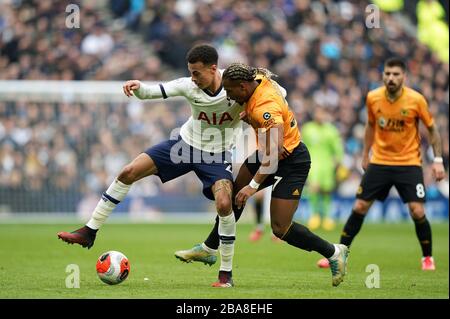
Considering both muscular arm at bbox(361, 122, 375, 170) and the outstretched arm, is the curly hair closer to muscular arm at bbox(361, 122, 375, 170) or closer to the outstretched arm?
the outstretched arm

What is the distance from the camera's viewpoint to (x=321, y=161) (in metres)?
18.9

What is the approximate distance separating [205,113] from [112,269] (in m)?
1.81

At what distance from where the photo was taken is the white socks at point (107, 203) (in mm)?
9344

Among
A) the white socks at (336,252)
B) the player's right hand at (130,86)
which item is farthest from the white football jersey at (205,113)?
the white socks at (336,252)

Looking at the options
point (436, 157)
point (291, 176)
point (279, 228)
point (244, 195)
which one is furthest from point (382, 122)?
point (244, 195)

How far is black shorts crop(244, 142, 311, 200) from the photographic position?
8.99 meters

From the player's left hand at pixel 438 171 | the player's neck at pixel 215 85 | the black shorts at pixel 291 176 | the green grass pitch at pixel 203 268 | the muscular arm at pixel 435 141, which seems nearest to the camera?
the green grass pitch at pixel 203 268

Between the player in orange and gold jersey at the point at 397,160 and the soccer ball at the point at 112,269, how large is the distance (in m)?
3.28

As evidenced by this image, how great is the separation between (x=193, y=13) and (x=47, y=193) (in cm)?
689

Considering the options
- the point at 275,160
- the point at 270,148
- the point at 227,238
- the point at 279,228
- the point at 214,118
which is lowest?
the point at 227,238

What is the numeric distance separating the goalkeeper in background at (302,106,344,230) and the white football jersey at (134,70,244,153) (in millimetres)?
8735

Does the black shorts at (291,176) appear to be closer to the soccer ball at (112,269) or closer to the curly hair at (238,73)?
the curly hair at (238,73)

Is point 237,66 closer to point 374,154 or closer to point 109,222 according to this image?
point 374,154

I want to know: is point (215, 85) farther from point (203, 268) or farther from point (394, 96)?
point (394, 96)
